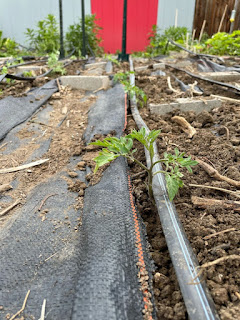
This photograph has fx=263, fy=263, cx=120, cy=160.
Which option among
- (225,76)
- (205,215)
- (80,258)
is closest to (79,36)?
(225,76)

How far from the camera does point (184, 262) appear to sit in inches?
48.8

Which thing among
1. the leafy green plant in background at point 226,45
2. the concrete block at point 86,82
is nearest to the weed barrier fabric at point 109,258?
the concrete block at point 86,82

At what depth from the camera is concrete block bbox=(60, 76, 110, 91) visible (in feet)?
14.7

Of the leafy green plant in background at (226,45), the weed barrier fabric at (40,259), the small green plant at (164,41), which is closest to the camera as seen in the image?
A: the weed barrier fabric at (40,259)

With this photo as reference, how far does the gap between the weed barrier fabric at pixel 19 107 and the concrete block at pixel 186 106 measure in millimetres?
1566

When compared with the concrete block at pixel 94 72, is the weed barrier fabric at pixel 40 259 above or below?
below

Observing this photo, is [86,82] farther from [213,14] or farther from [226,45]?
[213,14]

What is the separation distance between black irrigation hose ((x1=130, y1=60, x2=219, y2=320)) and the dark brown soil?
0.16ft

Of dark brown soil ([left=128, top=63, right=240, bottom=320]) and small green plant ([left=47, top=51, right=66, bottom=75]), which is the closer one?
dark brown soil ([left=128, top=63, right=240, bottom=320])

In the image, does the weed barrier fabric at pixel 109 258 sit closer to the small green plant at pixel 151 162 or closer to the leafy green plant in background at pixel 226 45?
the small green plant at pixel 151 162

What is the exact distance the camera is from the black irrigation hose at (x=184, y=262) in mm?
1050

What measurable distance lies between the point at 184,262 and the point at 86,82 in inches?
153

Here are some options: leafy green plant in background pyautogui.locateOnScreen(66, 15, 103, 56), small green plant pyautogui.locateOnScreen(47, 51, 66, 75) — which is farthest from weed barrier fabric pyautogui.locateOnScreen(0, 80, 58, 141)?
leafy green plant in background pyautogui.locateOnScreen(66, 15, 103, 56)

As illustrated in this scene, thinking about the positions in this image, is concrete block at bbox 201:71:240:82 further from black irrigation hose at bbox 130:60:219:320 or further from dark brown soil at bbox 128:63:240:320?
black irrigation hose at bbox 130:60:219:320
